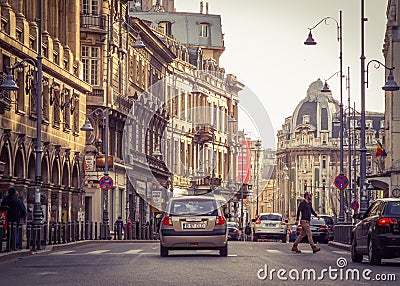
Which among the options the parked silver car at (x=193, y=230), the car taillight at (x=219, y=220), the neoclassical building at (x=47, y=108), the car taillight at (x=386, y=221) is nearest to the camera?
the car taillight at (x=386, y=221)

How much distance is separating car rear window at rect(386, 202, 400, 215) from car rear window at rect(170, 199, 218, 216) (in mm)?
6332

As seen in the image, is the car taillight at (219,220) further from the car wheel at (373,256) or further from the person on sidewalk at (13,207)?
the person on sidewalk at (13,207)

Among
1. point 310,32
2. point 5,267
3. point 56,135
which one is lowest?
point 5,267

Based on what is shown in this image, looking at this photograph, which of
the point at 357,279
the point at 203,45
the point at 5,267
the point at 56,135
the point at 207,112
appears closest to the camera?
the point at 357,279

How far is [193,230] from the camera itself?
32.8 meters

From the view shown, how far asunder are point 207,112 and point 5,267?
8860 cm

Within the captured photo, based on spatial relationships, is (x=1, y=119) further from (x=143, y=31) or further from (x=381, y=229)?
(x=143, y=31)

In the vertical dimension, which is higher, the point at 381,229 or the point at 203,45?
the point at 203,45

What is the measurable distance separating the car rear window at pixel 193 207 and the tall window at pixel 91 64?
37.9 metres

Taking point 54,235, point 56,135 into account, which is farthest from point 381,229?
point 56,135

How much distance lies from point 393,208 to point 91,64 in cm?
4484

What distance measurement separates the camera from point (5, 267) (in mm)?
27719

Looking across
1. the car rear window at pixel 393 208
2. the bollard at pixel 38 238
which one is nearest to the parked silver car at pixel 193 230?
the car rear window at pixel 393 208

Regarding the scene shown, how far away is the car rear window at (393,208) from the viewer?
92.1 ft
